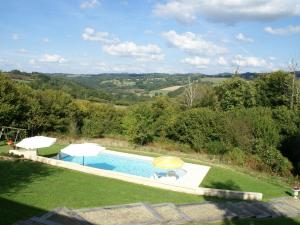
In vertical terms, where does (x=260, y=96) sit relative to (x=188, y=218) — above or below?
above

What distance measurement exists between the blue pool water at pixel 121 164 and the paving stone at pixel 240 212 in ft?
25.6

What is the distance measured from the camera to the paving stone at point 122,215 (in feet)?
33.0

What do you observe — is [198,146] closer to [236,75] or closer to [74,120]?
[74,120]

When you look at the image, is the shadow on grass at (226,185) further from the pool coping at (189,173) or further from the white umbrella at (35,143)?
the white umbrella at (35,143)

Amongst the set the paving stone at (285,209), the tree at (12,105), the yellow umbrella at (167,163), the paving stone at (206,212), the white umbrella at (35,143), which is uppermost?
the tree at (12,105)

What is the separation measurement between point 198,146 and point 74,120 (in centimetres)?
1269

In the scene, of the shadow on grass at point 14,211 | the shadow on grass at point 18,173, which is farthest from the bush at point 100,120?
the shadow on grass at point 14,211

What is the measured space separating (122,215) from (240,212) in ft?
13.8

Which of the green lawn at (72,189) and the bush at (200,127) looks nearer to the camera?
the green lawn at (72,189)

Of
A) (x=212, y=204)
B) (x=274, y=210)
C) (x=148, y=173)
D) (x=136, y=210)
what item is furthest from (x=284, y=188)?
(x=136, y=210)

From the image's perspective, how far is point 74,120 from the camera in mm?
33750

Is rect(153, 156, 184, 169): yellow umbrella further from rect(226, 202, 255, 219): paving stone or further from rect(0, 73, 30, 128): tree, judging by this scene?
rect(0, 73, 30, 128): tree

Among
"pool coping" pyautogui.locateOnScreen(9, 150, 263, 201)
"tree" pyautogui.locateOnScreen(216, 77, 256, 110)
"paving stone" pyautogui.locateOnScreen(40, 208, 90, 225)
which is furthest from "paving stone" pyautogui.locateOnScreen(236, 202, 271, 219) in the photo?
"tree" pyautogui.locateOnScreen(216, 77, 256, 110)

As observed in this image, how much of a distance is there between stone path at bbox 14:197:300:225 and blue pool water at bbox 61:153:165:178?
26.0 ft
